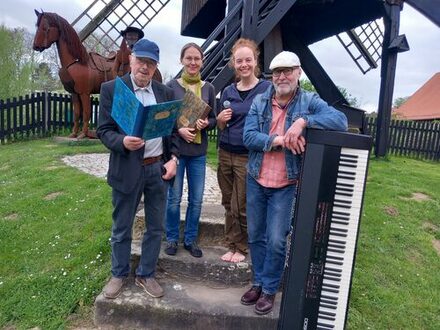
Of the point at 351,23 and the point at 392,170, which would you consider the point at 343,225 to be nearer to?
the point at 392,170

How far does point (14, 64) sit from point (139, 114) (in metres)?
23.5

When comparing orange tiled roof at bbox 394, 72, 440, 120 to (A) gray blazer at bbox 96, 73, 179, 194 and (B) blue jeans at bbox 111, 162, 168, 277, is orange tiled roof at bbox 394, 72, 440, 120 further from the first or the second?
(A) gray blazer at bbox 96, 73, 179, 194

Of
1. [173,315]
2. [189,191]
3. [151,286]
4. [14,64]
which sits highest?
[14,64]

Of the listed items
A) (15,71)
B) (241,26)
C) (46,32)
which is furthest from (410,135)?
(15,71)

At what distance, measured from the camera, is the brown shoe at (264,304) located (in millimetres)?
2897

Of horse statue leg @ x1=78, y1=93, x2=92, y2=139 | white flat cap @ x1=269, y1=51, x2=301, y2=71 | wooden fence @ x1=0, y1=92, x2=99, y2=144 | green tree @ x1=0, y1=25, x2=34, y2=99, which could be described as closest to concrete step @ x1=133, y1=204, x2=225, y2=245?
white flat cap @ x1=269, y1=51, x2=301, y2=71

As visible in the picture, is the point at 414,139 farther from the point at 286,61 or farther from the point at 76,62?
the point at 286,61

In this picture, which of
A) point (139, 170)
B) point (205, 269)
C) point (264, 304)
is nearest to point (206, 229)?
point (205, 269)

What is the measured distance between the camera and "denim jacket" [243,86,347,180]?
2.38 meters

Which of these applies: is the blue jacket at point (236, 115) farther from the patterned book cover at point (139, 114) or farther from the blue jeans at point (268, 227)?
the patterned book cover at point (139, 114)

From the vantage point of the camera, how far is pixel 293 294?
222 centimetres

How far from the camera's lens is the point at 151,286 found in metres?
3.10

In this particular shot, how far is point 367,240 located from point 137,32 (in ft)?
26.0

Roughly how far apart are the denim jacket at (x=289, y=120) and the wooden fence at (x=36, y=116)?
1025 centimetres
